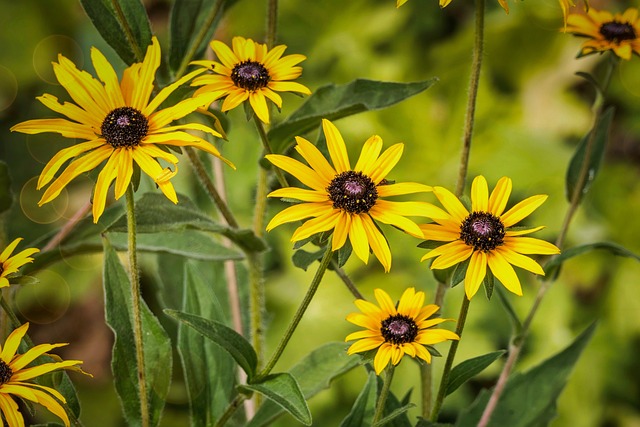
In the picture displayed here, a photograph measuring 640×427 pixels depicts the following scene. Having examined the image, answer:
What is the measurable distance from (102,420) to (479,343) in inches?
25.9

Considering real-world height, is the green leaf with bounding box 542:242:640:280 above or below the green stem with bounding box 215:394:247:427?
above

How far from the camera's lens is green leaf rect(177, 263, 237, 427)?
665mm

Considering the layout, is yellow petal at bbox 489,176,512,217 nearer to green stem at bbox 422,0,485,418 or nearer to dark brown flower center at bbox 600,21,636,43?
green stem at bbox 422,0,485,418

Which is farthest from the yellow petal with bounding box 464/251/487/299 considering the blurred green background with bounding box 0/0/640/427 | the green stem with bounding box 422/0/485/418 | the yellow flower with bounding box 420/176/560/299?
the blurred green background with bounding box 0/0/640/427

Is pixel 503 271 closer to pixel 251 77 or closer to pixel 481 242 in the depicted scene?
pixel 481 242

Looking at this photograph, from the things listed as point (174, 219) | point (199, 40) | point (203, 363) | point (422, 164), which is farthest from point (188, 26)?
point (422, 164)

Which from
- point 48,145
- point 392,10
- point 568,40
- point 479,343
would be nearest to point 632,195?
point 568,40

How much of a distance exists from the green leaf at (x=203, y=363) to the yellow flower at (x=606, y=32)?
0.36 metres

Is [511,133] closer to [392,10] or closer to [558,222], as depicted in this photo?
[558,222]

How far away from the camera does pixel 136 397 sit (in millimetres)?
612

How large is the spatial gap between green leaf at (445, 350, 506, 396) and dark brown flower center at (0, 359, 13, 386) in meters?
0.26

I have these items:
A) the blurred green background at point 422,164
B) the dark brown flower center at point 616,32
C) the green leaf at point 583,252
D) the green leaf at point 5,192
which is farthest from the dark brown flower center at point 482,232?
the blurred green background at point 422,164

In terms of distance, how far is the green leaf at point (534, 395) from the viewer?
0.71m

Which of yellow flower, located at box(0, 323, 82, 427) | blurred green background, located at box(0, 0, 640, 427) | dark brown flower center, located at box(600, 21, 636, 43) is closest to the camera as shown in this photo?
yellow flower, located at box(0, 323, 82, 427)
